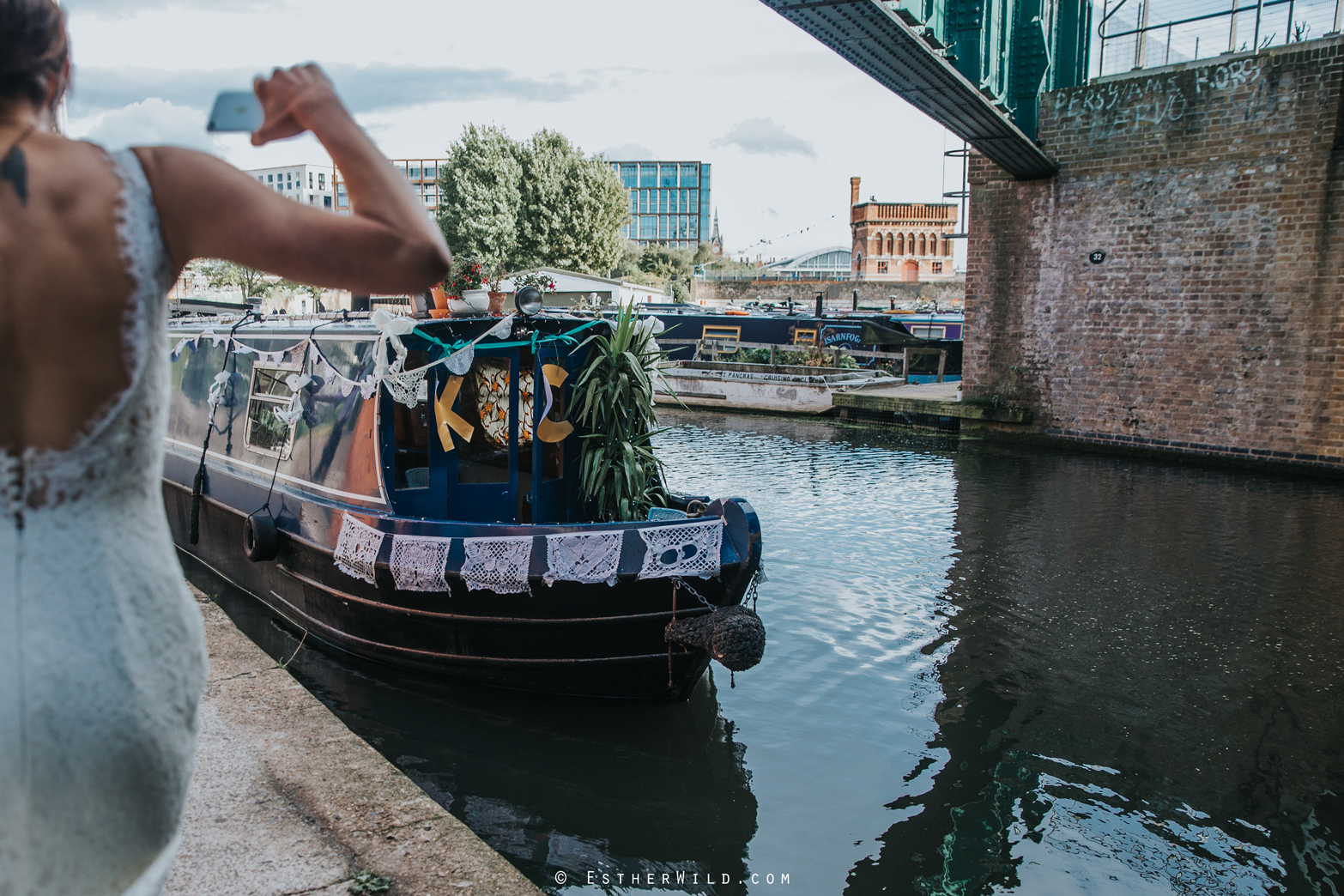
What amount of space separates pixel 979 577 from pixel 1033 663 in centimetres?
202

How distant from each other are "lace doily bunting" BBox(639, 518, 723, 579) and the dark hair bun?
176 inches

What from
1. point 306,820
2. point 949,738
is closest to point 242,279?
point 949,738

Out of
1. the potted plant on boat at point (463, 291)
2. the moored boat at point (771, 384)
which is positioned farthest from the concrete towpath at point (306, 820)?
the moored boat at point (771, 384)

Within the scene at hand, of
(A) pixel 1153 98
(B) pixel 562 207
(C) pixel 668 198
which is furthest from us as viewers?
(C) pixel 668 198

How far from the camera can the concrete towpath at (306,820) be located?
284 centimetres

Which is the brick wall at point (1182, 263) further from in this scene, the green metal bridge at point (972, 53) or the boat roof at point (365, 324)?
the boat roof at point (365, 324)

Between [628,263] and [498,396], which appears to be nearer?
[498,396]

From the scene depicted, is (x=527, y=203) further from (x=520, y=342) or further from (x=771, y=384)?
(x=520, y=342)

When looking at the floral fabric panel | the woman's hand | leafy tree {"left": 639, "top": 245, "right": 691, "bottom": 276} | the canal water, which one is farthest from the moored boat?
leafy tree {"left": 639, "top": 245, "right": 691, "bottom": 276}

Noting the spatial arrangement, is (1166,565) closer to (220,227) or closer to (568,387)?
(568,387)

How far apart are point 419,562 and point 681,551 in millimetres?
1721

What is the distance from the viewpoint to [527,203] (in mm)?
39031

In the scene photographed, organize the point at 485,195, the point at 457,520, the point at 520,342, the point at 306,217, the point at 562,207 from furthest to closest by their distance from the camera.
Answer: the point at 562,207, the point at 485,195, the point at 457,520, the point at 520,342, the point at 306,217

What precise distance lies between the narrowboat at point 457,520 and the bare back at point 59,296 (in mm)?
4421
